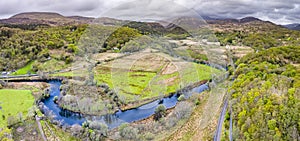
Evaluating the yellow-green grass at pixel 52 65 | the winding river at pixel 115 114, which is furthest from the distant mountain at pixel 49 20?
the winding river at pixel 115 114

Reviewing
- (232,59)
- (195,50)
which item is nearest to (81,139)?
(195,50)

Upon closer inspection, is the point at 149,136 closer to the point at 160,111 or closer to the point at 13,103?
the point at 160,111

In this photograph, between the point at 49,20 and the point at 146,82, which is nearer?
the point at 146,82

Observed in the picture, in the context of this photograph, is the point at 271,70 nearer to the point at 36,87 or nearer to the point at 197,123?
the point at 197,123

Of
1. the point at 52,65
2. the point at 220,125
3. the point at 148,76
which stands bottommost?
the point at 220,125

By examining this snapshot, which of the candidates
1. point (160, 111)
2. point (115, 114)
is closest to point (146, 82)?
point (160, 111)

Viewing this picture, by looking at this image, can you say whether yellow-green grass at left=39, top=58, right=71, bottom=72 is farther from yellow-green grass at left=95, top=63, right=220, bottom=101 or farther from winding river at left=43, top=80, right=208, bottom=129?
winding river at left=43, top=80, right=208, bottom=129

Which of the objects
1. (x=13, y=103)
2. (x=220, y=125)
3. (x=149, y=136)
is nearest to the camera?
(x=149, y=136)
